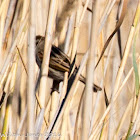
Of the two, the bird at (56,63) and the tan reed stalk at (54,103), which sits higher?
the bird at (56,63)

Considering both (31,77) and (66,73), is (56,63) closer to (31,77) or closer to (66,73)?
(66,73)

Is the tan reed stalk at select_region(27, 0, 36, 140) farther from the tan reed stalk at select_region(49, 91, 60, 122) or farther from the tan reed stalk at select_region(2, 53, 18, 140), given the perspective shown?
the tan reed stalk at select_region(49, 91, 60, 122)

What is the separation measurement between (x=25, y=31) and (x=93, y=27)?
450 millimetres

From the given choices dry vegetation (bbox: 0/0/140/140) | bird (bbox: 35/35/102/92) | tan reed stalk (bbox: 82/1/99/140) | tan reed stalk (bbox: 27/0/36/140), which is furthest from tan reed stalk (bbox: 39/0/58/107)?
bird (bbox: 35/35/102/92)

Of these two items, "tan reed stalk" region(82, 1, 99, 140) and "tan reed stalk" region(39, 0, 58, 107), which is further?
"tan reed stalk" region(39, 0, 58, 107)

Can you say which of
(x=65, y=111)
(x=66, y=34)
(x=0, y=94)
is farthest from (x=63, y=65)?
(x=65, y=111)

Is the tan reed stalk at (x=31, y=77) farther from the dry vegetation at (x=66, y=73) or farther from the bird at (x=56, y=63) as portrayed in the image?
the bird at (x=56, y=63)

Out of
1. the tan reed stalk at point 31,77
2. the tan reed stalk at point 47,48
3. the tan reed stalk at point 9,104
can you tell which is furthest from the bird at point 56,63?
the tan reed stalk at point 31,77

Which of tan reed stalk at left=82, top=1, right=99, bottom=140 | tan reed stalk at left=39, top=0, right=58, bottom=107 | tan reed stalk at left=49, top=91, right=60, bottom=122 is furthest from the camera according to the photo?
tan reed stalk at left=49, top=91, right=60, bottom=122

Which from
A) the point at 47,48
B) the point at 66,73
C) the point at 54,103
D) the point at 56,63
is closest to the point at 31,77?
the point at 47,48

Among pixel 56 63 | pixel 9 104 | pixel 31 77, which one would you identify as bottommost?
pixel 9 104

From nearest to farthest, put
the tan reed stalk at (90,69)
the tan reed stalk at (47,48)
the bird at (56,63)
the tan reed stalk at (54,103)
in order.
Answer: the tan reed stalk at (90,69), the tan reed stalk at (47,48), the tan reed stalk at (54,103), the bird at (56,63)

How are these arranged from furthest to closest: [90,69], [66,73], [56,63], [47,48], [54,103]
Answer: [56,63] < [54,103] < [66,73] < [47,48] < [90,69]

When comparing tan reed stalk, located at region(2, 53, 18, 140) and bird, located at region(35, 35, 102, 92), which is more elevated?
→ bird, located at region(35, 35, 102, 92)
